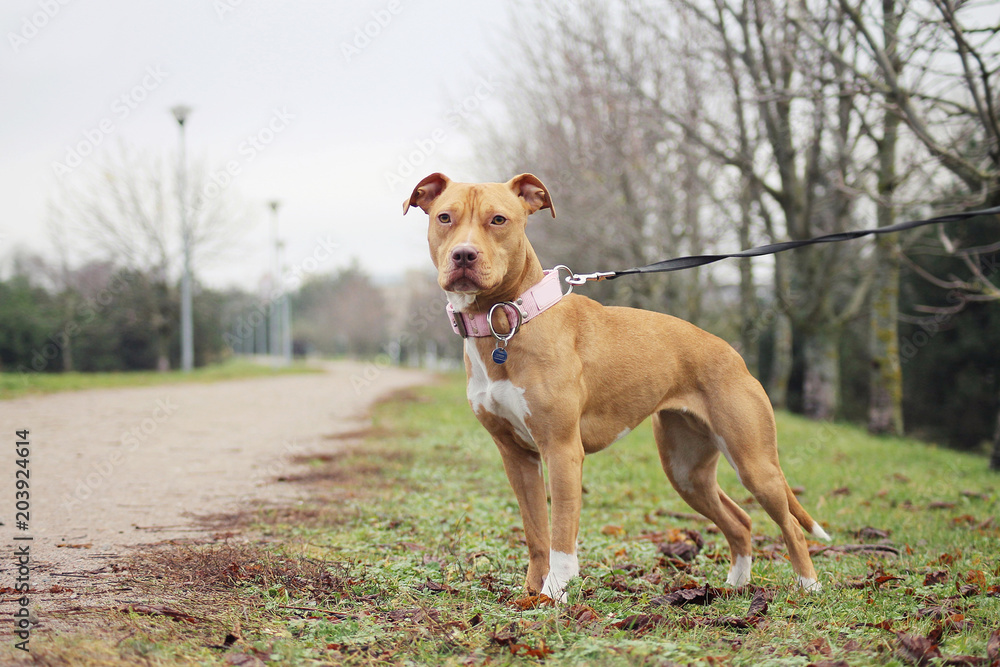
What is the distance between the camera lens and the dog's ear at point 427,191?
370 cm

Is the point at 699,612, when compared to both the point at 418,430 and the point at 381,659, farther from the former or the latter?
the point at 418,430

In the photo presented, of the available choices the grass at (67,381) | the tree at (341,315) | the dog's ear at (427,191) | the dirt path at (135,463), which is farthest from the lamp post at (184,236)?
the tree at (341,315)

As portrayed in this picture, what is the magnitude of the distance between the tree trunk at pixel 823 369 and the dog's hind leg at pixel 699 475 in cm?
1387

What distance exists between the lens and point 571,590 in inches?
135

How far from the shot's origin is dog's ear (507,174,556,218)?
145 inches

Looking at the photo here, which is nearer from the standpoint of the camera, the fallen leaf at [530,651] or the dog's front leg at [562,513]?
the fallen leaf at [530,651]

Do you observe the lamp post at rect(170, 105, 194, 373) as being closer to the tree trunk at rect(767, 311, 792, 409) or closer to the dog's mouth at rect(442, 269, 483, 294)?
the tree trunk at rect(767, 311, 792, 409)

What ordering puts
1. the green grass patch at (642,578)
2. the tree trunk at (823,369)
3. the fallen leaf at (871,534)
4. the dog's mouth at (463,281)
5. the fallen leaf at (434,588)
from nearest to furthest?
the green grass patch at (642,578)
the dog's mouth at (463,281)
the fallen leaf at (434,588)
the fallen leaf at (871,534)
the tree trunk at (823,369)

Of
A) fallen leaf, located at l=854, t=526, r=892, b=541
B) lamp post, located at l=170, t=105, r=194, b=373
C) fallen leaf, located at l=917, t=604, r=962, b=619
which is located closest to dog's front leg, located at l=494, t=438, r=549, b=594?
fallen leaf, located at l=917, t=604, r=962, b=619

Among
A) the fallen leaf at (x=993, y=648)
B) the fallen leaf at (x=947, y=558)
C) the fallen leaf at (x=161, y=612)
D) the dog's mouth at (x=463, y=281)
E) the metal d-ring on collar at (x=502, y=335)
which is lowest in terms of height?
the fallen leaf at (x=947, y=558)

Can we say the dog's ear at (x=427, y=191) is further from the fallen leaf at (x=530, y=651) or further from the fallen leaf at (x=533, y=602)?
the fallen leaf at (x=530, y=651)

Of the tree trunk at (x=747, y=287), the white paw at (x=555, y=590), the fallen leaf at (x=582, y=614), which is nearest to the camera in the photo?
the fallen leaf at (x=582, y=614)

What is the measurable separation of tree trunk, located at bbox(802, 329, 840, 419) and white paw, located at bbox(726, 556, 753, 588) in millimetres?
13906

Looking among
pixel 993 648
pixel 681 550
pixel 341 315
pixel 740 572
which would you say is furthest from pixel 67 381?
pixel 341 315
